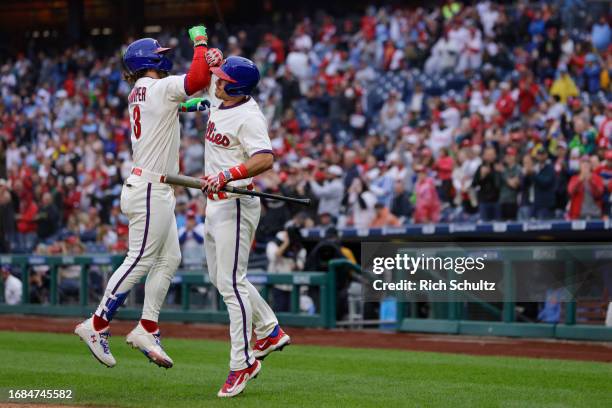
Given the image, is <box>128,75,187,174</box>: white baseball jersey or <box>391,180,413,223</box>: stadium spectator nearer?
<box>128,75,187,174</box>: white baseball jersey

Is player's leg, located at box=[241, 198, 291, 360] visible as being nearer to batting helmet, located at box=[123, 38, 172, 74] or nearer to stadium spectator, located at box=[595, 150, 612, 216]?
batting helmet, located at box=[123, 38, 172, 74]

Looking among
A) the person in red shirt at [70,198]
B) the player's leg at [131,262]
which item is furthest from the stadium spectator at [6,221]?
the player's leg at [131,262]

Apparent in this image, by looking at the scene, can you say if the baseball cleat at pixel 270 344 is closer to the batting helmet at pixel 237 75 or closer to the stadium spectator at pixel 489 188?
the batting helmet at pixel 237 75

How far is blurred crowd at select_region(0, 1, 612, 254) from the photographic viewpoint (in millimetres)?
15844

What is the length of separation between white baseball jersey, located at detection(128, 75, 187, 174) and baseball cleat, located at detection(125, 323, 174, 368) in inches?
43.2

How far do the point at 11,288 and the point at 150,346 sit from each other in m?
10.5

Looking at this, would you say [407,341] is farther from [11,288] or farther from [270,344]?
[11,288]

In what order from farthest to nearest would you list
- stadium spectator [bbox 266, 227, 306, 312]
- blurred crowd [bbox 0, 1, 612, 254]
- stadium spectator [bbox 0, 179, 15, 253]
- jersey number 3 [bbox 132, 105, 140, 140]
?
1. stadium spectator [bbox 0, 179, 15, 253]
2. blurred crowd [bbox 0, 1, 612, 254]
3. stadium spectator [bbox 266, 227, 306, 312]
4. jersey number 3 [bbox 132, 105, 140, 140]

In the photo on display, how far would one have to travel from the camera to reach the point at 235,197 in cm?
721

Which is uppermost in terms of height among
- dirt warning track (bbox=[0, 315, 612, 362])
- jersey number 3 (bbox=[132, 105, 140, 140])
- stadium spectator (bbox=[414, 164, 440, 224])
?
jersey number 3 (bbox=[132, 105, 140, 140])

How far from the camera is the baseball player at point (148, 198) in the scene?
294 inches

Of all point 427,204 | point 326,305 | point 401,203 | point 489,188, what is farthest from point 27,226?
point 489,188

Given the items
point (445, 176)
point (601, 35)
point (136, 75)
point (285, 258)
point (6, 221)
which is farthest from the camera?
point (6, 221)

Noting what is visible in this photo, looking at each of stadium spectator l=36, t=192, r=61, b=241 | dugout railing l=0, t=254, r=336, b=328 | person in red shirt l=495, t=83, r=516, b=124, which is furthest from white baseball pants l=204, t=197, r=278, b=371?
stadium spectator l=36, t=192, r=61, b=241
